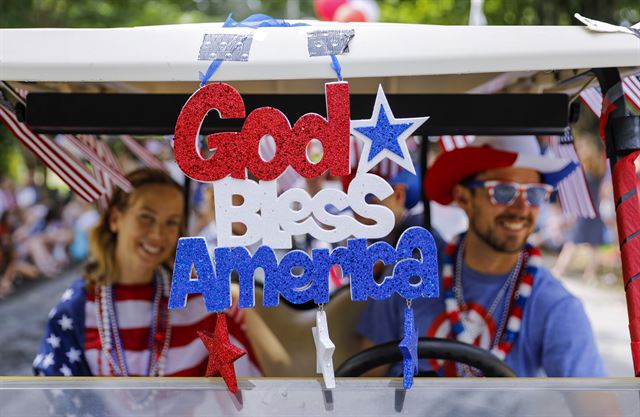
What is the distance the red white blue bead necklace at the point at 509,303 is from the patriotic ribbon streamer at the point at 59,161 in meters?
1.27

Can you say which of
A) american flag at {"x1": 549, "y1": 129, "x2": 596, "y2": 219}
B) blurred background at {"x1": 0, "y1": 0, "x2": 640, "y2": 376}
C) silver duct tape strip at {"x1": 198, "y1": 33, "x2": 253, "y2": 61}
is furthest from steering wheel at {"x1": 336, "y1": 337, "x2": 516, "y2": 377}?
blurred background at {"x1": 0, "y1": 0, "x2": 640, "y2": 376}

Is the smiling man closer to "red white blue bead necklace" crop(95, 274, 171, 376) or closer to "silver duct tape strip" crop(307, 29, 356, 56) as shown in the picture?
"red white blue bead necklace" crop(95, 274, 171, 376)

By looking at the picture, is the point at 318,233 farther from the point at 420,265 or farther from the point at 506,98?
the point at 506,98

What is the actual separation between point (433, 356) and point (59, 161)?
1.37 meters

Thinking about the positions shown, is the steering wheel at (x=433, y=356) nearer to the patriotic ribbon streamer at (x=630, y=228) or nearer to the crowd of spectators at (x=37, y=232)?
the patriotic ribbon streamer at (x=630, y=228)

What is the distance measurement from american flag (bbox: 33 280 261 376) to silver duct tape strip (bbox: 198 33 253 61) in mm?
1168

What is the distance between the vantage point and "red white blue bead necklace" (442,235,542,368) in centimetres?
214

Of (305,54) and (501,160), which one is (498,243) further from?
(305,54)

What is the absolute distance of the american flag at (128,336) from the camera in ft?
7.29

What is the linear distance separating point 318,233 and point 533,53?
53cm

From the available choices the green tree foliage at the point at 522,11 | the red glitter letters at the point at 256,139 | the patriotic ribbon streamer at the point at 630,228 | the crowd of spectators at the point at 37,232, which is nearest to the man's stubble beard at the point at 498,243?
the patriotic ribbon streamer at the point at 630,228

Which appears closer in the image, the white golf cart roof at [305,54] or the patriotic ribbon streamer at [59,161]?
the white golf cart roof at [305,54]

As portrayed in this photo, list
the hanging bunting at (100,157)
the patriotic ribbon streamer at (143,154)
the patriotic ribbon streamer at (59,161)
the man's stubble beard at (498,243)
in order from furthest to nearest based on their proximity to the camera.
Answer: the patriotic ribbon streamer at (143,154)
the hanging bunting at (100,157)
the man's stubble beard at (498,243)
the patriotic ribbon streamer at (59,161)

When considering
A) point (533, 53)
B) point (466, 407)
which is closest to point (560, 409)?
point (466, 407)
